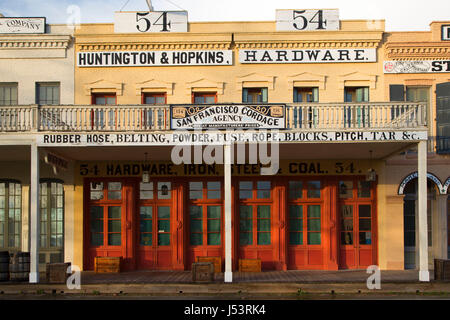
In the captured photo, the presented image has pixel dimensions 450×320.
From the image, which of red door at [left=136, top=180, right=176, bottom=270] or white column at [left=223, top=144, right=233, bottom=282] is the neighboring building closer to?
red door at [left=136, top=180, right=176, bottom=270]

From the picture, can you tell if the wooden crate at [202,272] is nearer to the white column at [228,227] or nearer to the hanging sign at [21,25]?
the white column at [228,227]

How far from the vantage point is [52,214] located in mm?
15766

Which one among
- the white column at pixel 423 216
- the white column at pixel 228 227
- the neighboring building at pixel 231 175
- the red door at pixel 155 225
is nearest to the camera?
the white column at pixel 423 216

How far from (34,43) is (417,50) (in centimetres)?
1234

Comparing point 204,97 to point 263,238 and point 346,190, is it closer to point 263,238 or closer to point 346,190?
point 263,238

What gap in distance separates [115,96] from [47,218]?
4.53 meters

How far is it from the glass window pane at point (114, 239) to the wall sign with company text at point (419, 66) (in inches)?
398

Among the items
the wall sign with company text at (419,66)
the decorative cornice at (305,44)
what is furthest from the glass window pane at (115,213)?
the wall sign with company text at (419,66)

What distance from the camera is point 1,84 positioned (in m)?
15.9

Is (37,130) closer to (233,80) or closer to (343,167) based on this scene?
(233,80)

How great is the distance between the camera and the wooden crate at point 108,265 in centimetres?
1472

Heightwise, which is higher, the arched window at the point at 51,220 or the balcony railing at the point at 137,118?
the balcony railing at the point at 137,118

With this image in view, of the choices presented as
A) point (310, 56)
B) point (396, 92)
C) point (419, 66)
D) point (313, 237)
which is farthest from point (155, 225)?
point (419, 66)

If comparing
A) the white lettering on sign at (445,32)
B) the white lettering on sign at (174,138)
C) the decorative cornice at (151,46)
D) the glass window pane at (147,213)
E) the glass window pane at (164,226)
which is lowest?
the glass window pane at (164,226)
